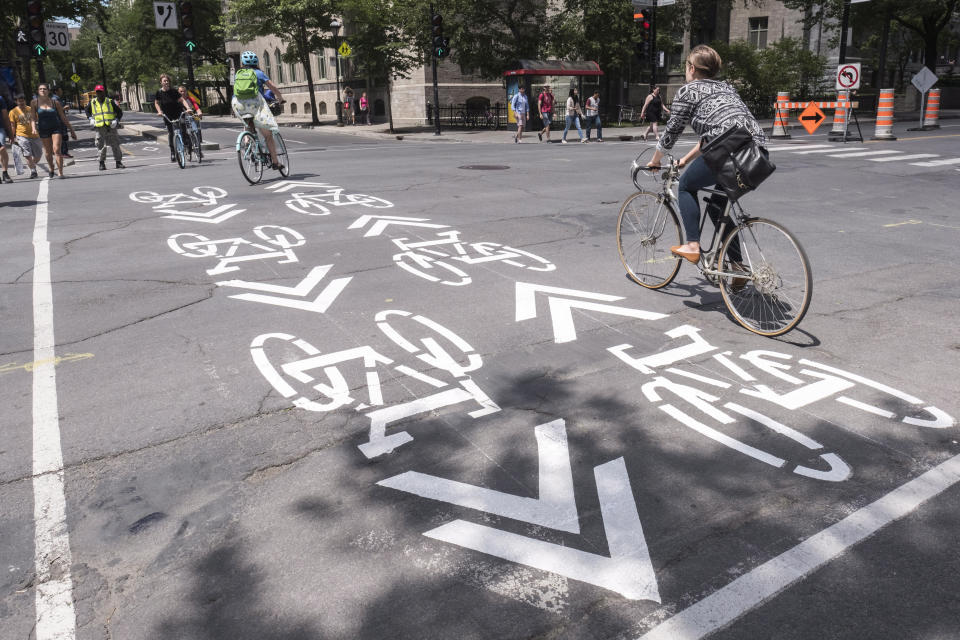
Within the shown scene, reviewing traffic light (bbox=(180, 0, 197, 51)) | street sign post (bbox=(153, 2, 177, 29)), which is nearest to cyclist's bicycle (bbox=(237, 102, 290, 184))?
traffic light (bbox=(180, 0, 197, 51))

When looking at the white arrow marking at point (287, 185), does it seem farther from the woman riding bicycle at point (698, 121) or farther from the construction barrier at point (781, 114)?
the construction barrier at point (781, 114)

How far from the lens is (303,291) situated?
6699mm

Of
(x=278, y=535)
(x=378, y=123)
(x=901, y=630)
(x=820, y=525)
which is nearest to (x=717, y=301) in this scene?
(x=820, y=525)

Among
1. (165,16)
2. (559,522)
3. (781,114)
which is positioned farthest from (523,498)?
(781,114)

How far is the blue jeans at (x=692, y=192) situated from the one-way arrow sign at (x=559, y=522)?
9.48 feet

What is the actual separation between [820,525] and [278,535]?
2271 millimetres

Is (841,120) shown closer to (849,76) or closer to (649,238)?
(849,76)

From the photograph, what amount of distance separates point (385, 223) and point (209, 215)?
108 inches

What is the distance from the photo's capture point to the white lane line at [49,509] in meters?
2.62

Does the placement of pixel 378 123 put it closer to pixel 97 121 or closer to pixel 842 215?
pixel 97 121

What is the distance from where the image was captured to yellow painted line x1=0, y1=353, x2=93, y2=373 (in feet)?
16.3

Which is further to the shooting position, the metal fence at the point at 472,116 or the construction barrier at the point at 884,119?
the metal fence at the point at 472,116

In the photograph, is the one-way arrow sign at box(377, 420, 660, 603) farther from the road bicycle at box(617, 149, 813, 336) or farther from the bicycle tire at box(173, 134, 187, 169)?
the bicycle tire at box(173, 134, 187, 169)

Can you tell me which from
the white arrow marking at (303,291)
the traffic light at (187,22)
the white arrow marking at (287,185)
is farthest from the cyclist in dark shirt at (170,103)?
the white arrow marking at (303,291)
